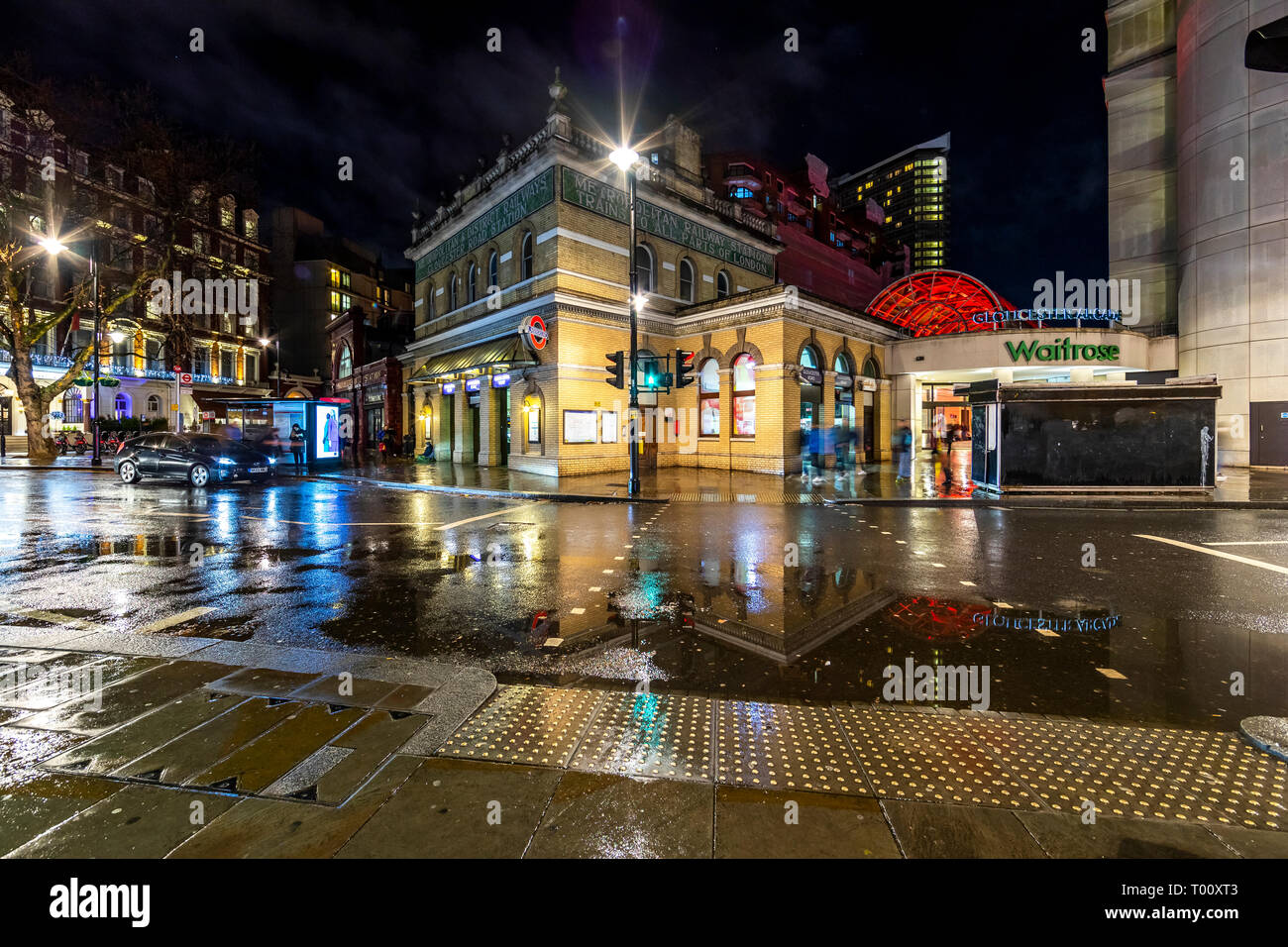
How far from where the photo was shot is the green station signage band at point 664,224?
70.2ft

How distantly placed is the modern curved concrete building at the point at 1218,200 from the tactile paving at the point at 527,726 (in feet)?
112

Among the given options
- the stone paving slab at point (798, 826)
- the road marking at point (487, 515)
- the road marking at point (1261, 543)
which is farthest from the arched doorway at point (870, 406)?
the stone paving slab at point (798, 826)

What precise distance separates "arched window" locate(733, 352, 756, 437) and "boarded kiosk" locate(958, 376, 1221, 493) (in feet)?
29.2

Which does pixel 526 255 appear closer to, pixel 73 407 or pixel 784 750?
pixel 784 750

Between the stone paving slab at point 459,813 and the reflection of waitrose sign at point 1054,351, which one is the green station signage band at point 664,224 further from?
the stone paving slab at point 459,813

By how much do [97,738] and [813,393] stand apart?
905 inches

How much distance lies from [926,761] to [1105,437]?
1598 centimetres

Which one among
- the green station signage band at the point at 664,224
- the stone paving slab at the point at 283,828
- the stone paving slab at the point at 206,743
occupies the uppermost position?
the green station signage band at the point at 664,224

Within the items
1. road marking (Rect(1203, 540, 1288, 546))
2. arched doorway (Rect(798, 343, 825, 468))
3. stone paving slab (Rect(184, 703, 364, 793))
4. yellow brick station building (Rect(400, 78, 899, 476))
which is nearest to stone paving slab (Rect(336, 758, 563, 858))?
stone paving slab (Rect(184, 703, 364, 793))

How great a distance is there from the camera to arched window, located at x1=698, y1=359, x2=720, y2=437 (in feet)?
78.3

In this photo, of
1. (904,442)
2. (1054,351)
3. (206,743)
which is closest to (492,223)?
(904,442)

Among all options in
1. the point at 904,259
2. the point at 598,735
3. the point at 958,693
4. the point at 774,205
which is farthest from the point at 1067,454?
the point at 904,259

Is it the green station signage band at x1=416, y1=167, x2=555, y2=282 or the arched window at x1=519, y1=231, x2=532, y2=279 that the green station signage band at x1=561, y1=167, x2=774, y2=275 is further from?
the arched window at x1=519, y1=231, x2=532, y2=279

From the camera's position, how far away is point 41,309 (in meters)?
39.9
